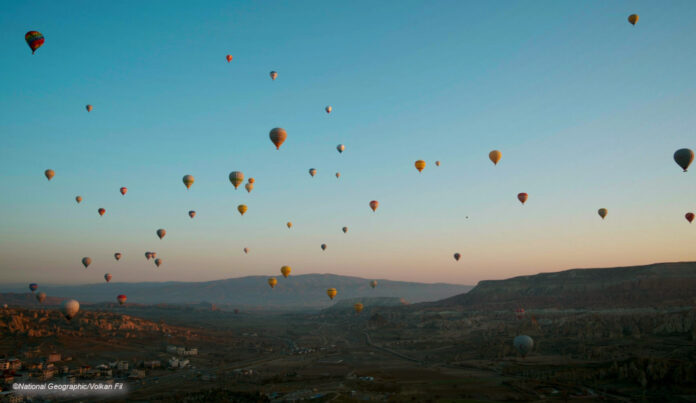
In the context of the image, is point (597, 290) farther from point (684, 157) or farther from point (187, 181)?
point (187, 181)

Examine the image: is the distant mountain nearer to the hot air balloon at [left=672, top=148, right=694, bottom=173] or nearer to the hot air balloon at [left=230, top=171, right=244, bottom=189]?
the hot air balloon at [left=672, top=148, right=694, bottom=173]

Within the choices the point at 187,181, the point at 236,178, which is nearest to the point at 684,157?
the point at 236,178

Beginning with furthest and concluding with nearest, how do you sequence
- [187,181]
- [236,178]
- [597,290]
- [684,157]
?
[597,290] < [187,181] < [236,178] < [684,157]

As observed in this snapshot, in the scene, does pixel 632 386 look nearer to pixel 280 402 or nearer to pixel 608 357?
pixel 608 357

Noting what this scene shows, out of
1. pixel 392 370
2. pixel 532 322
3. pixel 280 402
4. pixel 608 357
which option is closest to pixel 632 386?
pixel 608 357

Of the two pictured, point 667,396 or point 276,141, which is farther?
point 276,141

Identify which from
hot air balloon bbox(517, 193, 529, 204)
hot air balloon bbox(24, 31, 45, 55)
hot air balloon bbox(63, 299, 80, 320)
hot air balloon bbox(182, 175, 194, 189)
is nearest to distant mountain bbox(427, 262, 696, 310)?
hot air balloon bbox(517, 193, 529, 204)

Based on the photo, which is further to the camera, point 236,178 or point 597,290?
point 597,290
